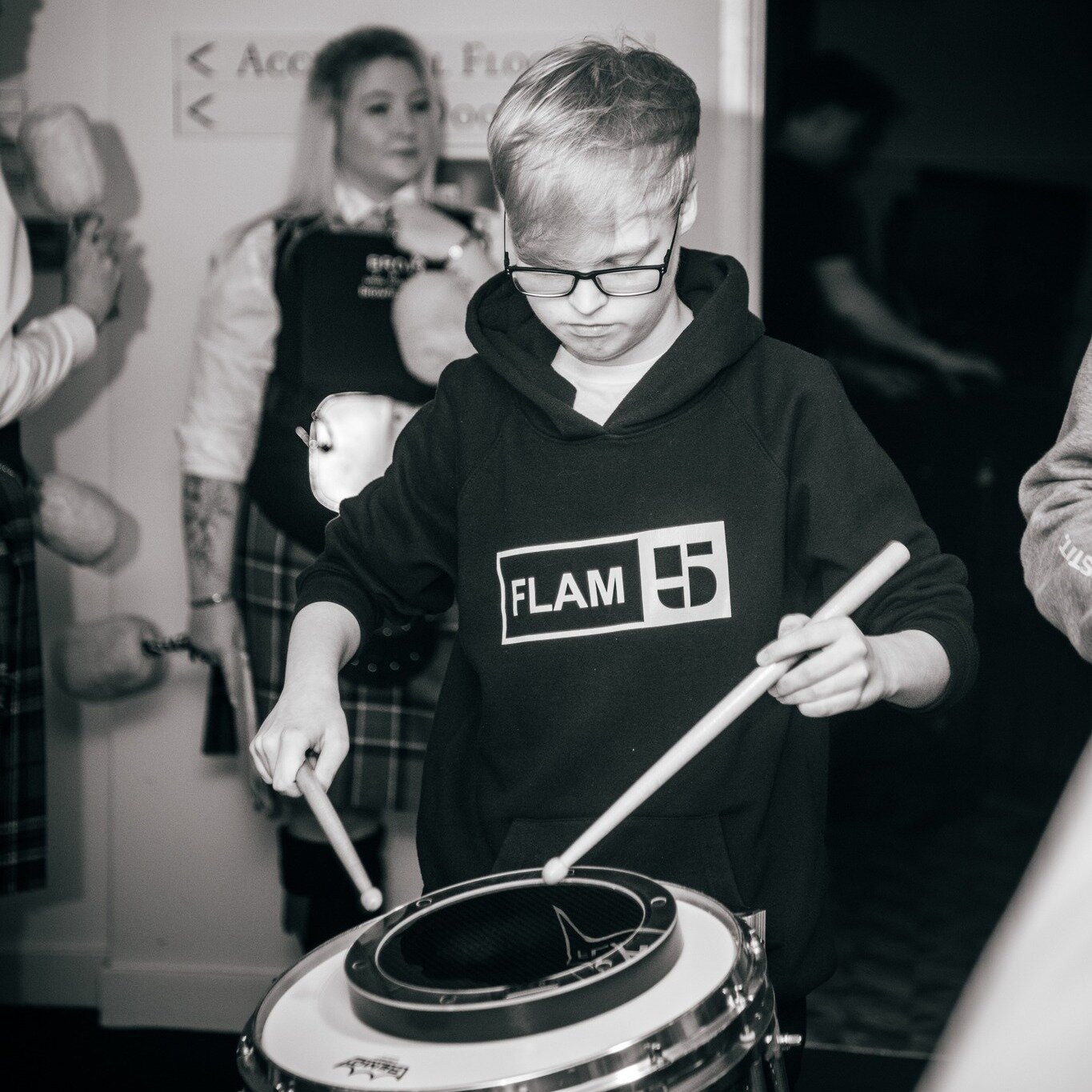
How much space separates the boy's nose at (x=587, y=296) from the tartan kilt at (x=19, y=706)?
1.50 metres

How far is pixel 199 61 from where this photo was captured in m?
2.77

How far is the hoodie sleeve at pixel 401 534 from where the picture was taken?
135 cm

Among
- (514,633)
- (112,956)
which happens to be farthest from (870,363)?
(514,633)

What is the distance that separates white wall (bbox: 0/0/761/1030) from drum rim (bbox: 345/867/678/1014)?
1876 mm

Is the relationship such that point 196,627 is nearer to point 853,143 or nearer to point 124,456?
point 124,456

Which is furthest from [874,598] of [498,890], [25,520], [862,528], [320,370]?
[25,520]

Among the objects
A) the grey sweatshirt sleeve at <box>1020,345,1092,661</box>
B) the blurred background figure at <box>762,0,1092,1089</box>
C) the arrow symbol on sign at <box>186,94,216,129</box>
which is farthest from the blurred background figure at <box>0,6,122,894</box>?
the blurred background figure at <box>762,0,1092,1089</box>

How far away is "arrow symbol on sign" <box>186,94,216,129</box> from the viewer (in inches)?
109

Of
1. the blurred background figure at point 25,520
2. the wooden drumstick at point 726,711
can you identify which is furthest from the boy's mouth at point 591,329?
the blurred background figure at point 25,520

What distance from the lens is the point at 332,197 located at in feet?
8.52

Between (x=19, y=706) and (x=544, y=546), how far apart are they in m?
1.52

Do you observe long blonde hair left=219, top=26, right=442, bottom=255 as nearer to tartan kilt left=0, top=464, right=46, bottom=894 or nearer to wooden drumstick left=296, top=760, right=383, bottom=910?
tartan kilt left=0, top=464, right=46, bottom=894

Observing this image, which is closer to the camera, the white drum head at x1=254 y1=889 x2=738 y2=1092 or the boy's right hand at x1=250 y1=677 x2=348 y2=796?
the white drum head at x1=254 y1=889 x2=738 y2=1092

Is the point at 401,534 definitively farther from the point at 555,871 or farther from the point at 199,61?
the point at 199,61
